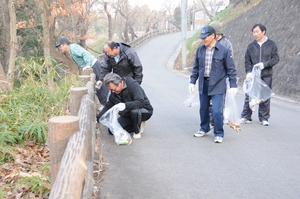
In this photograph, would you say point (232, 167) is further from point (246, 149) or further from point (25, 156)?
point (25, 156)

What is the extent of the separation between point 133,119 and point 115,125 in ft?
1.13

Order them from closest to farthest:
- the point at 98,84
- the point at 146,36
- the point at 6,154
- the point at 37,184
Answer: the point at 37,184, the point at 6,154, the point at 98,84, the point at 146,36

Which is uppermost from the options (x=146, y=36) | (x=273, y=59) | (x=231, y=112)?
(x=146, y=36)

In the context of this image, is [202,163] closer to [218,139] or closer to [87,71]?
[218,139]

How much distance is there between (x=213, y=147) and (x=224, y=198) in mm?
1679

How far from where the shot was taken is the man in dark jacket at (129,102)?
16.5 feet

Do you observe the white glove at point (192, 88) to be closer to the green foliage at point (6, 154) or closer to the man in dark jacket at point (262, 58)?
the man in dark jacket at point (262, 58)

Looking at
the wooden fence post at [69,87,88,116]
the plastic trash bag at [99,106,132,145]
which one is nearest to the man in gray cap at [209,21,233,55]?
the plastic trash bag at [99,106,132,145]

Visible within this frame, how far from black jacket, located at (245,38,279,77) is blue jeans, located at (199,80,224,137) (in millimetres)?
1519

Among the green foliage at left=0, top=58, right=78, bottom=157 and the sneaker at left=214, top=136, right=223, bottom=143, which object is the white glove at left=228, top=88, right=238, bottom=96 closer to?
the sneaker at left=214, top=136, right=223, bottom=143

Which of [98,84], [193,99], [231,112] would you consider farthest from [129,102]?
[231,112]

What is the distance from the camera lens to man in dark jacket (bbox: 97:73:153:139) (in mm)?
5035

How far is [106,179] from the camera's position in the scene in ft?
13.0

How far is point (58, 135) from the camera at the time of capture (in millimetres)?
2537
